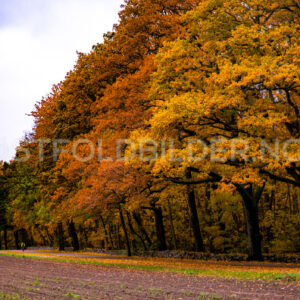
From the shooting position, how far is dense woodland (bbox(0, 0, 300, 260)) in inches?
728

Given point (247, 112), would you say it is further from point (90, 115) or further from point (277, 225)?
point (277, 225)

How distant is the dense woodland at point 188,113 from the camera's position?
18500mm

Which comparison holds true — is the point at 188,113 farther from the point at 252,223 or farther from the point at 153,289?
the point at 252,223

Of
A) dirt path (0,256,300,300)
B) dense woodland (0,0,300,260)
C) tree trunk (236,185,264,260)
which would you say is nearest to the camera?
dirt path (0,256,300,300)

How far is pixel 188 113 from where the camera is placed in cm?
Answer: 1814

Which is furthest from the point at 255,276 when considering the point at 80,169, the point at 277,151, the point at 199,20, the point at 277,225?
the point at 277,225

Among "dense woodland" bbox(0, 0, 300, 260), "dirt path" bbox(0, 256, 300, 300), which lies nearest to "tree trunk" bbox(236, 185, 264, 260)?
"dense woodland" bbox(0, 0, 300, 260)

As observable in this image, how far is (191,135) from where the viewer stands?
69.4ft

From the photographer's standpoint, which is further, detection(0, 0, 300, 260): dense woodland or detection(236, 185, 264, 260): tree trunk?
detection(236, 185, 264, 260): tree trunk

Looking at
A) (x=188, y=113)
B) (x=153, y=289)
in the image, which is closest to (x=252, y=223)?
(x=188, y=113)

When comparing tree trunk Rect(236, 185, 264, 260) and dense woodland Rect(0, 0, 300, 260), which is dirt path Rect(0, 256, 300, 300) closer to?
dense woodland Rect(0, 0, 300, 260)

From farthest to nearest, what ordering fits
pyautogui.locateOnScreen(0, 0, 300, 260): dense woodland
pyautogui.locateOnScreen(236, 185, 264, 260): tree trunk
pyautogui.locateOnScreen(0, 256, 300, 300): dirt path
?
pyautogui.locateOnScreen(236, 185, 264, 260): tree trunk → pyautogui.locateOnScreen(0, 0, 300, 260): dense woodland → pyautogui.locateOnScreen(0, 256, 300, 300): dirt path

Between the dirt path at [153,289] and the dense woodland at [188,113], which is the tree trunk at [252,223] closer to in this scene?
the dense woodland at [188,113]

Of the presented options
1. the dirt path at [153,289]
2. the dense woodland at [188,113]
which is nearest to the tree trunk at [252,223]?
the dense woodland at [188,113]
